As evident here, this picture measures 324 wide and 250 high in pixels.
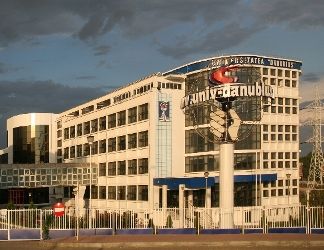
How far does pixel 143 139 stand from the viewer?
68750 millimetres

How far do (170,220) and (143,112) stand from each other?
29.9 m

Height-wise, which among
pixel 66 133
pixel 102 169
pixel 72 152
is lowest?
pixel 102 169

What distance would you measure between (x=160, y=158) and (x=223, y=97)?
27.0 meters

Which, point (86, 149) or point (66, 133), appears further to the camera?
point (66, 133)

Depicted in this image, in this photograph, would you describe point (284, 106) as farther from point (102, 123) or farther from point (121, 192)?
point (102, 123)

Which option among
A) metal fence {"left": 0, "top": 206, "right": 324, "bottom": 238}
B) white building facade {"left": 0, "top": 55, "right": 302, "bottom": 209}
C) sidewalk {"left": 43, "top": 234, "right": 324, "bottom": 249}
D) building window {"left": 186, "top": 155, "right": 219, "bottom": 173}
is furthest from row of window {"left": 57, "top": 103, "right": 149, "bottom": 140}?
sidewalk {"left": 43, "top": 234, "right": 324, "bottom": 249}

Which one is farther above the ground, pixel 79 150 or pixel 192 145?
pixel 192 145

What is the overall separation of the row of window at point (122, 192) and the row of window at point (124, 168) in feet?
6.37

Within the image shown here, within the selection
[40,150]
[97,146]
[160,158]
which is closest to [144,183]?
[160,158]

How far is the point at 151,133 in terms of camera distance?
6619 centimetres

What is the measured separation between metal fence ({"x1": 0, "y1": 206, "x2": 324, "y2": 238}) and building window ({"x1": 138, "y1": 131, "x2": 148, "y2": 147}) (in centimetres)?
2665

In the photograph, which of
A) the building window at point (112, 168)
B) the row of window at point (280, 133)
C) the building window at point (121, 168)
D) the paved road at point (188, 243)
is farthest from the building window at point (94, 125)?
the paved road at point (188, 243)

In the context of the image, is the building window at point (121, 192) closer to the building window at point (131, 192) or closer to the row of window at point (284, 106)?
the building window at point (131, 192)

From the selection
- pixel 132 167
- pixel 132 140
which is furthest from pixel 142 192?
pixel 132 140
